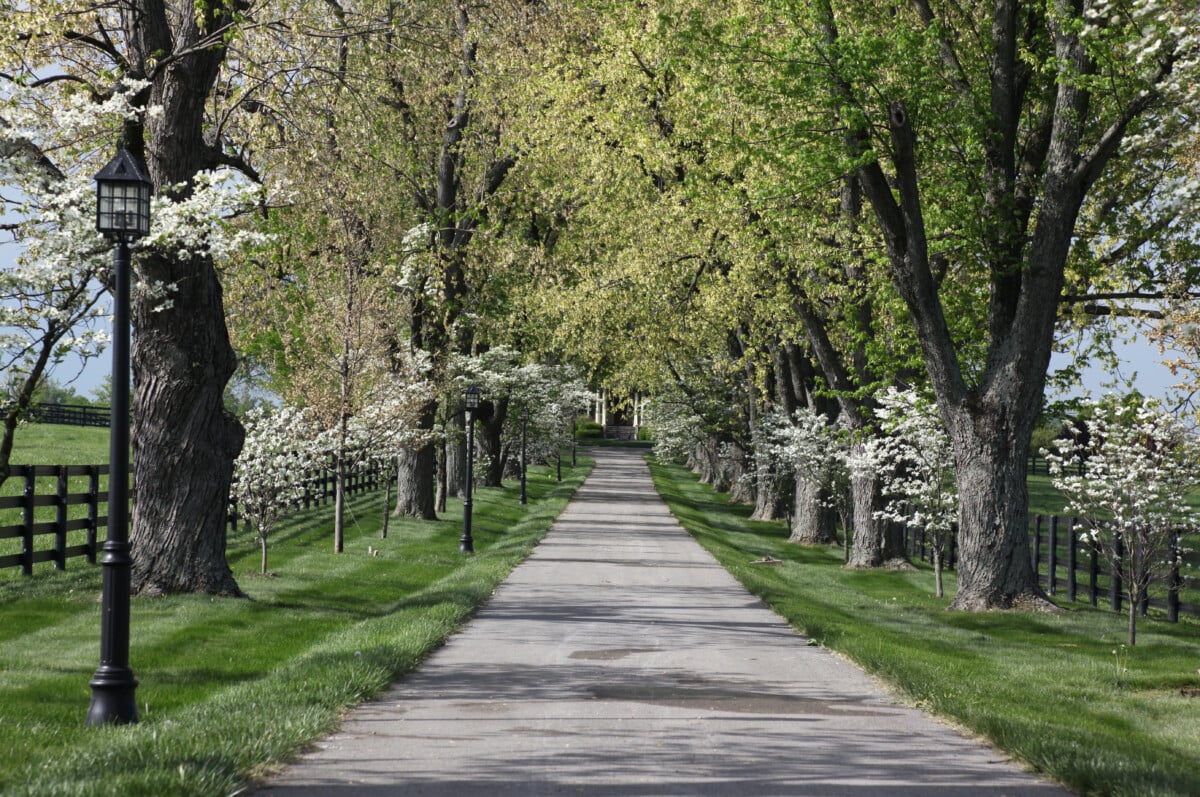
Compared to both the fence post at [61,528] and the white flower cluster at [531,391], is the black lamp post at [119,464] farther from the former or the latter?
the white flower cluster at [531,391]

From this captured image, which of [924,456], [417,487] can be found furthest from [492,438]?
[924,456]

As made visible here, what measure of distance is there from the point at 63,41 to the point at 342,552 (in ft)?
36.9

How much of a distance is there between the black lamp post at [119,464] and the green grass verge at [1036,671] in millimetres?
6154

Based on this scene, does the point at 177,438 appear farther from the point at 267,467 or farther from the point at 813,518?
the point at 813,518

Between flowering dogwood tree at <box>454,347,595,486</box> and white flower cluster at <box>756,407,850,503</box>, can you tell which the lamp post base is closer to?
white flower cluster at <box>756,407,850,503</box>

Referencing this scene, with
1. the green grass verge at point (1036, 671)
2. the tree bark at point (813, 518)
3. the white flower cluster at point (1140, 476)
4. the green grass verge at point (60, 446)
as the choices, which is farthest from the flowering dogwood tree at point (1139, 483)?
the green grass verge at point (60, 446)

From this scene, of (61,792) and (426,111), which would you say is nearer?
(61,792)

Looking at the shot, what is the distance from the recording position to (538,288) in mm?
34438

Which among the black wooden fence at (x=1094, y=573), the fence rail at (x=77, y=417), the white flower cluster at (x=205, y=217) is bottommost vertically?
the black wooden fence at (x=1094, y=573)

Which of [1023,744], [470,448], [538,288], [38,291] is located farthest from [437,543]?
[1023,744]

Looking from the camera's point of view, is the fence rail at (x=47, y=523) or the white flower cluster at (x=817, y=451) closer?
the fence rail at (x=47, y=523)

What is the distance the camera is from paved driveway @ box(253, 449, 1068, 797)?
23.5ft

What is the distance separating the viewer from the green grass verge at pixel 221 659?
7.09 m

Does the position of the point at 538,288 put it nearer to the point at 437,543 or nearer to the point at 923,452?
the point at 437,543
